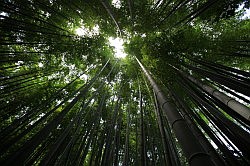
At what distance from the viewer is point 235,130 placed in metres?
2.25

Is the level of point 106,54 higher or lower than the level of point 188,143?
higher

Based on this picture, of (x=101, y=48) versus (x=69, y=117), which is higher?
(x=101, y=48)

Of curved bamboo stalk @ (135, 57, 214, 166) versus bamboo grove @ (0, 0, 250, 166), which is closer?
curved bamboo stalk @ (135, 57, 214, 166)

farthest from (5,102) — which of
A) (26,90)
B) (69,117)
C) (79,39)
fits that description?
(79,39)

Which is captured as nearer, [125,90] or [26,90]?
[26,90]

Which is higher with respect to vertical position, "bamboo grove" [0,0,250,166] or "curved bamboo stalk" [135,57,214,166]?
"bamboo grove" [0,0,250,166]

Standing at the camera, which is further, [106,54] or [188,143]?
[106,54]

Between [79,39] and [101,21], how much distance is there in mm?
905

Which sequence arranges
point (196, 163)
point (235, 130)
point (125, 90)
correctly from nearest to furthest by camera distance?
point (196, 163)
point (235, 130)
point (125, 90)

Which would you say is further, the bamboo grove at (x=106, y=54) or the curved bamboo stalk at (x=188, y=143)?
the bamboo grove at (x=106, y=54)

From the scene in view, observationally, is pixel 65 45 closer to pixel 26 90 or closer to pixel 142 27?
pixel 26 90

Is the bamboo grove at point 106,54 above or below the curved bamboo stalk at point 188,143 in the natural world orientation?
above

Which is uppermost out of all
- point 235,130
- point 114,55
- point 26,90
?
point 114,55

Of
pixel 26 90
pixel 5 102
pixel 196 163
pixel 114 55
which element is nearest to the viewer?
pixel 196 163
